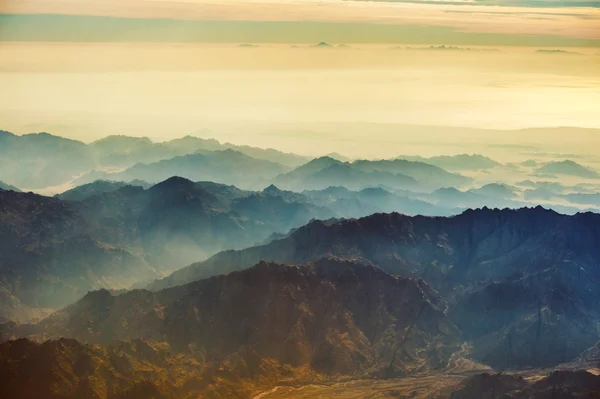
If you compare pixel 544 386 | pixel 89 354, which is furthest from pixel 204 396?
pixel 544 386

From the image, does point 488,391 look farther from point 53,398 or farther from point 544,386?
point 53,398

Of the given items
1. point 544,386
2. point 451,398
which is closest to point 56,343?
point 451,398

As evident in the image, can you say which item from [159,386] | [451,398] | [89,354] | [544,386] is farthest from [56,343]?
[544,386]

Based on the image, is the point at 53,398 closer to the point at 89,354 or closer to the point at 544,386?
the point at 89,354

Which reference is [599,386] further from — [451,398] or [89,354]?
[89,354]

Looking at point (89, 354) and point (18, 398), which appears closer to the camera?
point (18, 398)

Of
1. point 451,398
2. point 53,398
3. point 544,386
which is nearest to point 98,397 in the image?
point 53,398
